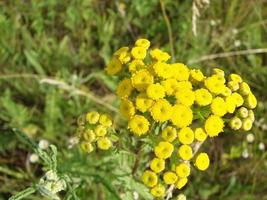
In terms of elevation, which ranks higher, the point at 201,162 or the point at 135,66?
the point at 135,66

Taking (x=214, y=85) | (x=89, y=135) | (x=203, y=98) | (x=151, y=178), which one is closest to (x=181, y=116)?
(x=203, y=98)

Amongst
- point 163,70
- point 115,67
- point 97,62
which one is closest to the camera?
point 163,70

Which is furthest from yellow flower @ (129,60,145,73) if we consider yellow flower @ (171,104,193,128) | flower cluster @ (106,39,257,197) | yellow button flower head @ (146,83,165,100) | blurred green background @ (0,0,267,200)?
blurred green background @ (0,0,267,200)

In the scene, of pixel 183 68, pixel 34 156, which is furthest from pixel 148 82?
pixel 34 156

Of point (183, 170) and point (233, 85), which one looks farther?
point (233, 85)

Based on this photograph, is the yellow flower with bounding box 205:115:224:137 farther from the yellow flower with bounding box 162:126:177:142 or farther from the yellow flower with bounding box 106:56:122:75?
the yellow flower with bounding box 106:56:122:75

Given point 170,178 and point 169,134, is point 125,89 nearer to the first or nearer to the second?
point 169,134

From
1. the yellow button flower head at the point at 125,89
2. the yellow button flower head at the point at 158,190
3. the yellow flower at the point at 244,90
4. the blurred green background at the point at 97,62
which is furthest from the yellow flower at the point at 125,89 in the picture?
the blurred green background at the point at 97,62
